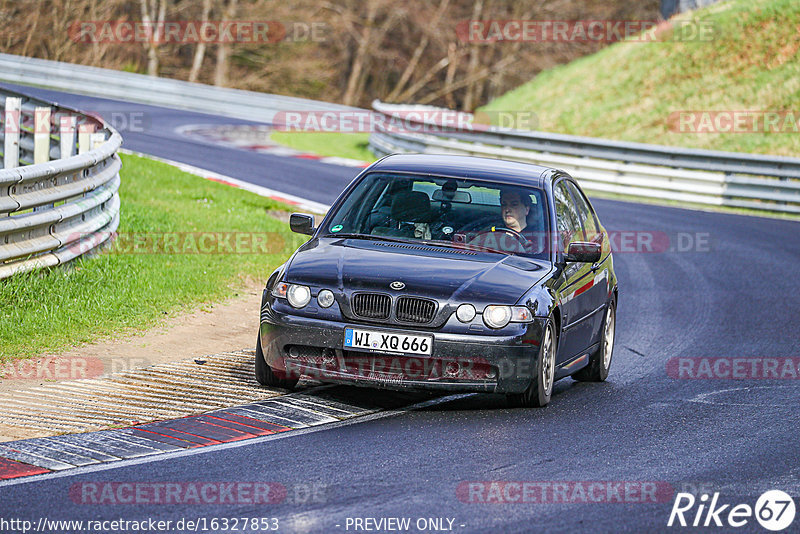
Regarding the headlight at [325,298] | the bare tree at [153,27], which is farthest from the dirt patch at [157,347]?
the bare tree at [153,27]

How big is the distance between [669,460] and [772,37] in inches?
1207

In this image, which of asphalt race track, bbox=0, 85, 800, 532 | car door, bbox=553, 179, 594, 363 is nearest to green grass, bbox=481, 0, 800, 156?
asphalt race track, bbox=0, 85, 800, 532

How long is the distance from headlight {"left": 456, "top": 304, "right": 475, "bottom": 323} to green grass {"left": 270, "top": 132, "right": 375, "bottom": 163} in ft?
66.2

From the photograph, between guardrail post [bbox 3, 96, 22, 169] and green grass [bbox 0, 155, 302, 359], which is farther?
guardrail post [bbox 3, 96, 22, 169]

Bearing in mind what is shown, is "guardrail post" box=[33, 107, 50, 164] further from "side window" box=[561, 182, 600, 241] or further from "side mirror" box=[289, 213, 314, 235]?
"side window" box=[561, 182, 600, 241]

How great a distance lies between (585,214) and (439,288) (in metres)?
2.81

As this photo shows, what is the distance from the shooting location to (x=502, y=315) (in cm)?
766

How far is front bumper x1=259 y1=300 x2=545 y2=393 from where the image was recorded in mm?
7570

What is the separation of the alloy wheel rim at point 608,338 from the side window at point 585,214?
630 millimetres

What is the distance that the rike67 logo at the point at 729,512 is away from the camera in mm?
5727

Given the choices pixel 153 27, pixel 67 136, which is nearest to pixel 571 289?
pixel 67 136

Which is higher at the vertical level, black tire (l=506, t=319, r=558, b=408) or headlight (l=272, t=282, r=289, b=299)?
headlight (l=272, t=282, r=289, b=299)

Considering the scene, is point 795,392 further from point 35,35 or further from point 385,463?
point 35,35

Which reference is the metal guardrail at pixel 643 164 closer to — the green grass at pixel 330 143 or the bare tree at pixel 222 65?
the green grass at pixel 330 143
